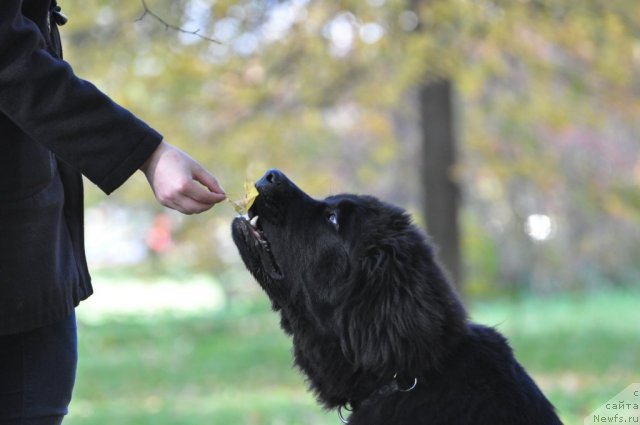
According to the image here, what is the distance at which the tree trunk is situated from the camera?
11117 mm

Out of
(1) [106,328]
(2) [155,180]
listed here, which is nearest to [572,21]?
(2) [155,180]

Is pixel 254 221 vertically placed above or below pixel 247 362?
below

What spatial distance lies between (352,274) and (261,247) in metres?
0.40

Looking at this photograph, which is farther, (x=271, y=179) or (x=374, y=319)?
(x=271, y=179)

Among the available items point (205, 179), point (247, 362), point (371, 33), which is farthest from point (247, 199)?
point (247, 362)

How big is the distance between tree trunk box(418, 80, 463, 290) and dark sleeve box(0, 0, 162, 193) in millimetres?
8869

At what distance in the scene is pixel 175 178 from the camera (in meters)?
2.40

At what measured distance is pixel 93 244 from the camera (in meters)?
30.7

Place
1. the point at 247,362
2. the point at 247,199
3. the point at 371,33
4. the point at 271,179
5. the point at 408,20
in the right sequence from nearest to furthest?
the point at 247,199
the point at 271,179
the point at 408,20
the point at 371,33
the point at 247,362

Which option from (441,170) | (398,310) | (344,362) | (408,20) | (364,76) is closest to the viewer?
(398,310)

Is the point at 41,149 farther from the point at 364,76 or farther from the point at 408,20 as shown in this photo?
the point at 364,76

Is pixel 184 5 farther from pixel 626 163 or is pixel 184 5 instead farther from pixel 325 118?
pixel 626 163

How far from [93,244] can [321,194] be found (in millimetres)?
19852

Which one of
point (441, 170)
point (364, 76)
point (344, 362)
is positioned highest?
point (364, 76)
